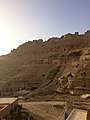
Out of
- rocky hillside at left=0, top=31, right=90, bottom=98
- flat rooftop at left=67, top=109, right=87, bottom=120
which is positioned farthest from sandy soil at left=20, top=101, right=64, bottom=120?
rocky hillside at left=0, top=31, right=90, bottom=98

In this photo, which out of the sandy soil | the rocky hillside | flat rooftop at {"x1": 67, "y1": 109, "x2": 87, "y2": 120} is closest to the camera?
flat rooftop at {"x1": 67, "y1": 109, "x2": 87, "y2": 120}

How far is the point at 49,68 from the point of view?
46531 millimetres

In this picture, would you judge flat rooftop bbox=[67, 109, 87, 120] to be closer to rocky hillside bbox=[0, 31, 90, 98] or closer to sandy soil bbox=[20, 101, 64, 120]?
sandy soil bbox=[20, 101, 64, 120]

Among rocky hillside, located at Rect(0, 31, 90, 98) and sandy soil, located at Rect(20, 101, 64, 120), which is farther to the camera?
rocky hillside, located at Rect(0, 31, 90, 98)

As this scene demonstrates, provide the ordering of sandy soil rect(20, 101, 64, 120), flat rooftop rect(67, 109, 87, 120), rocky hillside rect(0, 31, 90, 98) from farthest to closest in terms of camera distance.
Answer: rocky hillside rect(0, 31, 90, 98) < sandy soil rect(20, 101, 64, 120) < flat rooftop rect(67, 109, 87, 120)

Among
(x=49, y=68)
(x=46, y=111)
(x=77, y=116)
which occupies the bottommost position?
(x=46, y=111)

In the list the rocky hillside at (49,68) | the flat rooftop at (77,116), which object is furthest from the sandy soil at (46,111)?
the rocky hillside at (49,68)

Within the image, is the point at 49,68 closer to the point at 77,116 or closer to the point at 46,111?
the point at 46,111

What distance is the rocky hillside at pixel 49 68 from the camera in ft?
116

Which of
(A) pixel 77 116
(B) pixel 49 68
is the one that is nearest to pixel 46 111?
(A) pixel 77 116

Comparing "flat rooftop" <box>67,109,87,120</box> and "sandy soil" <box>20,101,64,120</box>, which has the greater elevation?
"flat rooftop" <box>67,109,87,120</box>

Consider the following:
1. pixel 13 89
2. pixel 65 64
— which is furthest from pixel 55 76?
pixel 13 89

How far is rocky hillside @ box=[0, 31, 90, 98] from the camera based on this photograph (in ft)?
116

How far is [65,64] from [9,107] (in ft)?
83.4
